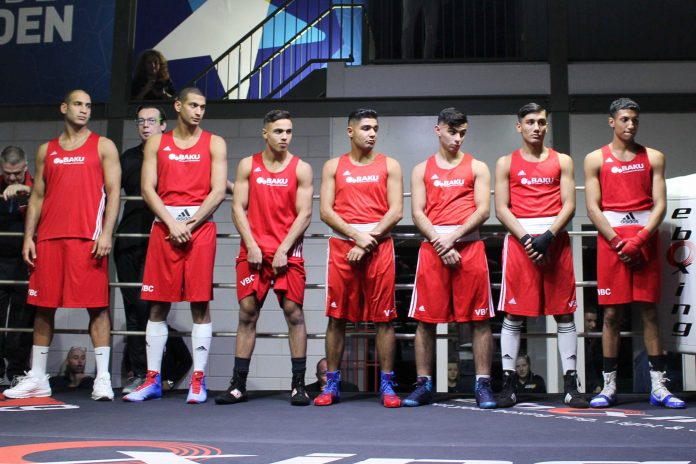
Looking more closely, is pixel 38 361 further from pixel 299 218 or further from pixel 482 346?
pixel 482 346

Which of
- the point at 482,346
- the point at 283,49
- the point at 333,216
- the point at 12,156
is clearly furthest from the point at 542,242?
the point at 283,49

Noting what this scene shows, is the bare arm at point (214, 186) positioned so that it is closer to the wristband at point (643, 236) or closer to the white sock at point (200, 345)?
the white sock at point (200, 345)

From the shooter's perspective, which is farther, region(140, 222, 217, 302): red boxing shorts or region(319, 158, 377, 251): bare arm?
region(140, 222, 217, 302): red boxing shorts

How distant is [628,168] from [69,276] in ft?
9.13

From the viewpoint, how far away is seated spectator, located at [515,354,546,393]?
6.04m

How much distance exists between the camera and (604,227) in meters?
3.62

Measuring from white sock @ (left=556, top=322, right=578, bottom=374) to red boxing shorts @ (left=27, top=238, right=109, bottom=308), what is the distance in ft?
7.42

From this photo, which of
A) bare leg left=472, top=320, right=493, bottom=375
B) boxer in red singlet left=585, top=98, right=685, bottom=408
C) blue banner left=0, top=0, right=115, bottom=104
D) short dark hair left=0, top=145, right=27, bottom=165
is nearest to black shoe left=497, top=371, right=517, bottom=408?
bare leg left=472, top=320, right=493, bottom=375

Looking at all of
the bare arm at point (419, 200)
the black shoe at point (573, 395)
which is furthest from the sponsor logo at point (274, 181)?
the black shoe at point (573, 395)

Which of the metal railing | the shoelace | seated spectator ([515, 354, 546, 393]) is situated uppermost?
the metal railing

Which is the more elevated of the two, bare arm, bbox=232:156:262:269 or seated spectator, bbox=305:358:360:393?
bare arm, bbox=232:156:262:269

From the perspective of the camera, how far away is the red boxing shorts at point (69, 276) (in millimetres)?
3789

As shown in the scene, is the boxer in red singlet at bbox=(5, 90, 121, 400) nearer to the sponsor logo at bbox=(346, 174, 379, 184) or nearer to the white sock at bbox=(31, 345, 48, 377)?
the white sock at bbox=(31, 345, 48, 377)

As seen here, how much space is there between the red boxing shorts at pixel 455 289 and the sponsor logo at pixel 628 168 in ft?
2.43
